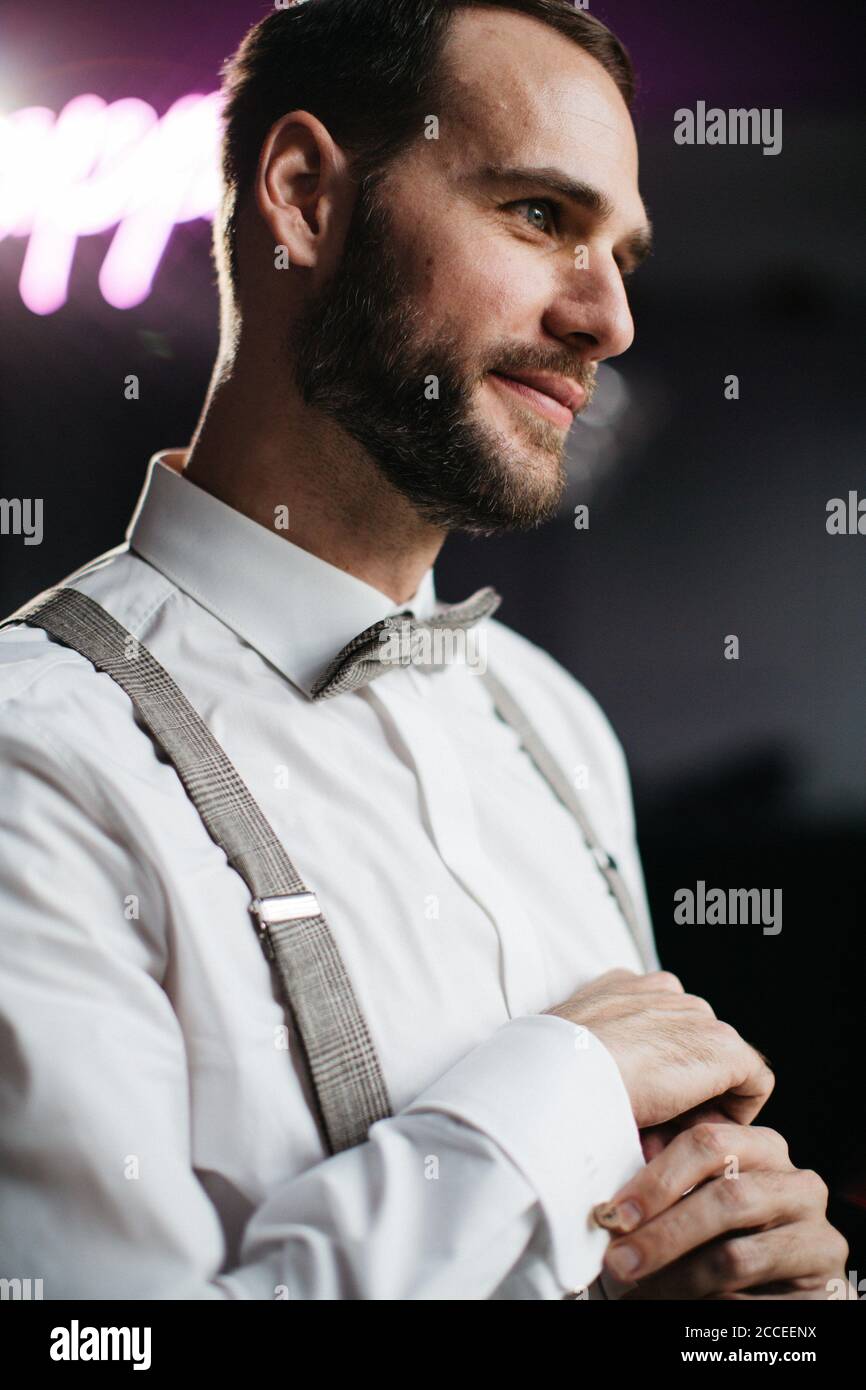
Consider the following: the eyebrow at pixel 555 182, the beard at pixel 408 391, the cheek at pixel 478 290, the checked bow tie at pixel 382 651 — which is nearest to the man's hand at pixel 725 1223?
the checked bow tie at pixel 382 651

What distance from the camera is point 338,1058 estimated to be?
692 millimetres

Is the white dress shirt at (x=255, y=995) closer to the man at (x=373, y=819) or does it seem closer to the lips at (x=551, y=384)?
the man at (x=373, y=819)

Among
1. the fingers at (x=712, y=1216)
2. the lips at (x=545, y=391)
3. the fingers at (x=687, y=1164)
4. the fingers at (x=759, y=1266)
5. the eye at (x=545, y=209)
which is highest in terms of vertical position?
the eye at (x=545, y=209)

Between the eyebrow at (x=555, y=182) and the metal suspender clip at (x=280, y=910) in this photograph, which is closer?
the metal suspender clip at (x=280, y=910)

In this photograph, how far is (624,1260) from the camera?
70 cm

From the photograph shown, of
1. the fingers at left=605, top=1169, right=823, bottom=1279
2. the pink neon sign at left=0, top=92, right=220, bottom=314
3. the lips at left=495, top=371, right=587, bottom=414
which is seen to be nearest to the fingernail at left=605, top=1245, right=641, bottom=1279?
the fingers at left=605, top=1169, right=823, bottom=1279

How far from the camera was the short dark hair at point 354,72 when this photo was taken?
0.93 m

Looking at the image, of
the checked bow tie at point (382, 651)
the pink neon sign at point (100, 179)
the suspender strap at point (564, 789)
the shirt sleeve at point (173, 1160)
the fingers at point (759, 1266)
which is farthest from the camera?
the pink neon sign at point (100, 179)

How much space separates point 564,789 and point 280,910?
441 millimetres

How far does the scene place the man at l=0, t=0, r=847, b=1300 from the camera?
642mm

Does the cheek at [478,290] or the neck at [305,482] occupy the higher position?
the cheek at [478,290]

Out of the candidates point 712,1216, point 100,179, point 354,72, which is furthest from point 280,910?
point 100,179

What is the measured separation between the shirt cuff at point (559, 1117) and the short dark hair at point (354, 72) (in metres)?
0.78

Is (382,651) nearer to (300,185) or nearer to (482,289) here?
(482,289)
